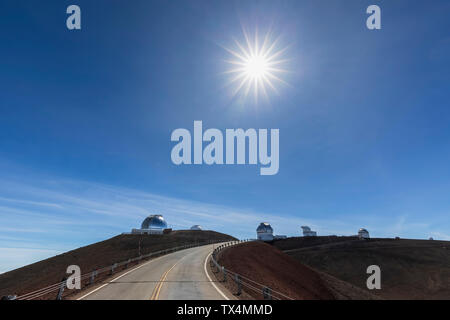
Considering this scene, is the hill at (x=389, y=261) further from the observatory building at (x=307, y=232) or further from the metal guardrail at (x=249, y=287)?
the metal guardrail at (x=249, y=287)

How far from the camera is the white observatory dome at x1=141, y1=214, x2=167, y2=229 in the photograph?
8427 centimetres

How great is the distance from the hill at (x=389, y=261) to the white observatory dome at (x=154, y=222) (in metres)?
38.7

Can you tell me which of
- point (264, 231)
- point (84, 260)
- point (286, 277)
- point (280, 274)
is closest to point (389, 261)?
point (286, 277)

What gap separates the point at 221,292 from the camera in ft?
55.5

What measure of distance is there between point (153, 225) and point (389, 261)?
213 ft

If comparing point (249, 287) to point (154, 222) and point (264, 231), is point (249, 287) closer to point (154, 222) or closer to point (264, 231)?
point (154, 222)

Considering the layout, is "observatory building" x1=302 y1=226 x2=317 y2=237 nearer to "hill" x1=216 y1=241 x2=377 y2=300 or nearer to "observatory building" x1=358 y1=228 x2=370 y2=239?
"observatory building" x1=358 y1=228 x2=370 y2=239

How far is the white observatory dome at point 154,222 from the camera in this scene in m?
84.3

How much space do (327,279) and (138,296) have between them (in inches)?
1553

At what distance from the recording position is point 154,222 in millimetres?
85250

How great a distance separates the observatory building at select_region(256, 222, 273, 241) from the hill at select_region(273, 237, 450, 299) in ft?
23.5

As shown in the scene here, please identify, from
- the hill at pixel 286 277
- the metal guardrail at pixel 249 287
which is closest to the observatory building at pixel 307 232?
the hill at pixel 286 277

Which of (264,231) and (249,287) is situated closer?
(249,287)
